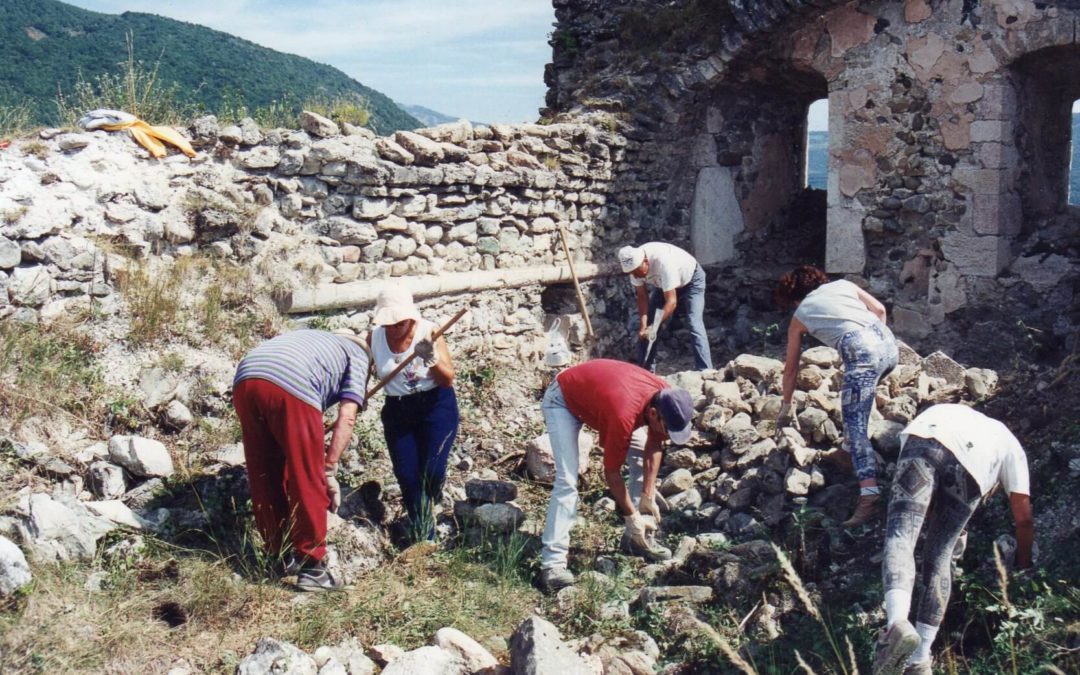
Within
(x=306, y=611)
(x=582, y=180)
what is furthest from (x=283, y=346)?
(x=582, y=180)

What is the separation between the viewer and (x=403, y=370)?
200 inches

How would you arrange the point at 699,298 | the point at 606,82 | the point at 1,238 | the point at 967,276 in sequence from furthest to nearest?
1. the point at 606,82
2. the point at 967,276
3. the point at 699,298
4. the point at 1,238

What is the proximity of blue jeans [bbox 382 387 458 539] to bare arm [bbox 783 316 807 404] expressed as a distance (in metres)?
1.80

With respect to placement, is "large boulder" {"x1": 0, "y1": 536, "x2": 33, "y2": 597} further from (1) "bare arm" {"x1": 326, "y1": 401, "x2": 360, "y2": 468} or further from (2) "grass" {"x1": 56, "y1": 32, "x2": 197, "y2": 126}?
(2) "grass" {"x1": 56, "y1": 32, "x2": 197, "y2": 126}

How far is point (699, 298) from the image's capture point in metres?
7.78

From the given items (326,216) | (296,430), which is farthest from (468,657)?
(326,216)

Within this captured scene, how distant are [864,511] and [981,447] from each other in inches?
49.6

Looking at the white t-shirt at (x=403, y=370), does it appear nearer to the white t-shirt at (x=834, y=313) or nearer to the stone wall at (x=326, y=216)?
the stone wall at (x=326, y=216)

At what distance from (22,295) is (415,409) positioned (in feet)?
7.29

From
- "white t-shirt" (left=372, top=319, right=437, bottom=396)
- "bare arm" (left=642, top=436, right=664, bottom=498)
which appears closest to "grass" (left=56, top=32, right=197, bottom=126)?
"white t-shirt" (left=372, top=319, right=437, bottom=396)

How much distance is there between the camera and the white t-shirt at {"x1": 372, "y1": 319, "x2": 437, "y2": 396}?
5.08 meters

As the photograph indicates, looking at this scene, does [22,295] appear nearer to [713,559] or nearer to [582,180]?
[713,559]

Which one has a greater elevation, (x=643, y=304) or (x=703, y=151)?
(x=703, y=151)

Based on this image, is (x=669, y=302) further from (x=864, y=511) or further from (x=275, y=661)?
(x=275, y=661)
